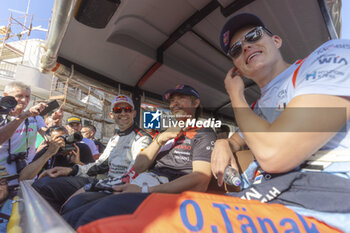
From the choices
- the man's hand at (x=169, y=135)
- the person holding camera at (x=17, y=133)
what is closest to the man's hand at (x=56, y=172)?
the person holding camera at (x=17, y=133)

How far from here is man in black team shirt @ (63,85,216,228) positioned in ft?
4.43

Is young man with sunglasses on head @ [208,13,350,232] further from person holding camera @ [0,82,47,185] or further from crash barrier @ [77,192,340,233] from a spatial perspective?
person holding camera @ [0,82,47,185]

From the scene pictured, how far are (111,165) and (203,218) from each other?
2.05 meters

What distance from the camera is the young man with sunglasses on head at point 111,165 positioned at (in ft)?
5.99

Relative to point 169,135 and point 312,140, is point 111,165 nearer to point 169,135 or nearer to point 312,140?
point 169,135

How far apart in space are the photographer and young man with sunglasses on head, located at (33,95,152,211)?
398mm

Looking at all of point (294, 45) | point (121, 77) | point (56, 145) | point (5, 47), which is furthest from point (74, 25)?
point (5, 47)

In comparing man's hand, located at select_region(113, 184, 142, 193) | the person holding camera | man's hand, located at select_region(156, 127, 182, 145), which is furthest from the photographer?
man's hand, located at select_region(113, 184, 142, 193)

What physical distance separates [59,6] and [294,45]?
2.43 m

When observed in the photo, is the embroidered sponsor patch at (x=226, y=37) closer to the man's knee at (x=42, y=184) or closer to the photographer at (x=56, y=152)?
the man's knee at (x=42, y=184)

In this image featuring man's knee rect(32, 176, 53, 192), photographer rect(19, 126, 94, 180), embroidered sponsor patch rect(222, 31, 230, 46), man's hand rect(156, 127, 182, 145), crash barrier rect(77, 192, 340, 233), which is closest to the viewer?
crash barrier rect(77, 192, 340, 233)

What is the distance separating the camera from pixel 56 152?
2.68 m

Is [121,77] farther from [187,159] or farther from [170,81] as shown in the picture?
[187,159]

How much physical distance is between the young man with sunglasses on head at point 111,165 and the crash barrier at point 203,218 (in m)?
1.50
